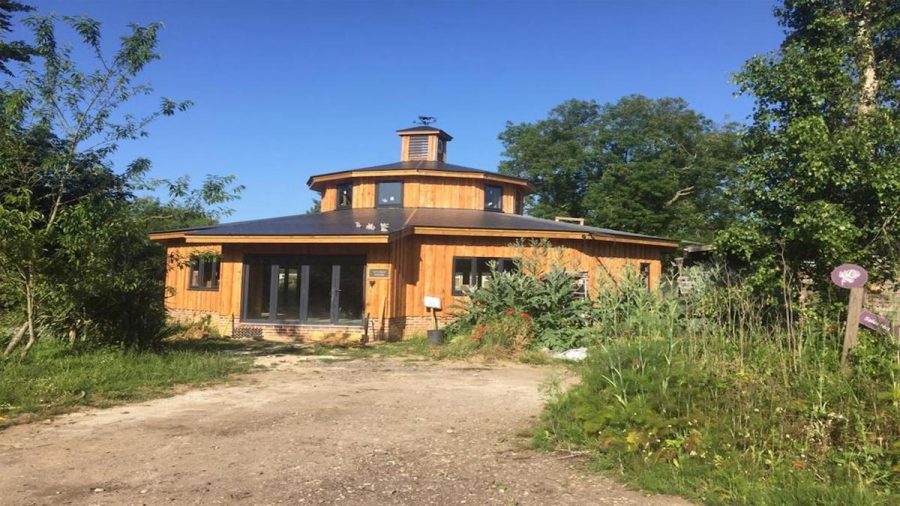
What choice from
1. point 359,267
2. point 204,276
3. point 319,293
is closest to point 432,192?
point 359,267

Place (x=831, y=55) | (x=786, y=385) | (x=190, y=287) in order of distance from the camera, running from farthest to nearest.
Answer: (x=190, y=287)
(x=831, y=55)
(x=786, y=385)

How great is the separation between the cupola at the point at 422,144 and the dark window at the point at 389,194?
358 centimetres

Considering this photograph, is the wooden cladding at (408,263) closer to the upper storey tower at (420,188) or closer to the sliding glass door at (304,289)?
the sliding glass door at (304,289)

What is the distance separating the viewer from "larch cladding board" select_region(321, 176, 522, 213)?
21.0 meters

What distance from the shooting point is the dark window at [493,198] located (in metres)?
21.8

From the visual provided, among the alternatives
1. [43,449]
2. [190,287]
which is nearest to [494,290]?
[43,449]

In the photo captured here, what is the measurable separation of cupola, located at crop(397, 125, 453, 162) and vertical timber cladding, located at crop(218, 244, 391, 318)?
31.0 ft

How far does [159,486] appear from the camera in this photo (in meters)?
4.37

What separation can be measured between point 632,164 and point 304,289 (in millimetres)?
26148

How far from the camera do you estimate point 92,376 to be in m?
8.41

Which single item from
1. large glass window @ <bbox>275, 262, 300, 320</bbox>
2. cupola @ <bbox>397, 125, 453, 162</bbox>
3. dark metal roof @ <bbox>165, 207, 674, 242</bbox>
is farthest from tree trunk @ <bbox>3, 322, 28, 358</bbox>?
cupola @ <bbox>397, 125, 453, 162</bbox>

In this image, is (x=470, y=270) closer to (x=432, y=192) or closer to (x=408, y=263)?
(x=408, y=263)

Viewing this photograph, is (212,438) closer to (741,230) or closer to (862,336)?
(862,336)

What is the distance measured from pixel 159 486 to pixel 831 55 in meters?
10.0
